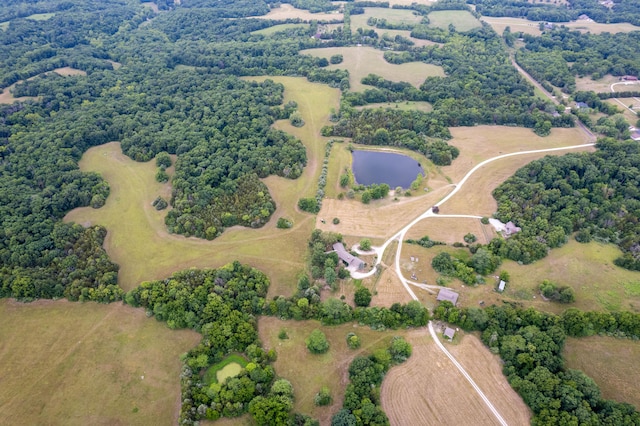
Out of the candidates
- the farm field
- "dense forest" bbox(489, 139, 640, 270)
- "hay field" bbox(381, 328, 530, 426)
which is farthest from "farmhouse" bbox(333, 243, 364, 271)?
the farm field

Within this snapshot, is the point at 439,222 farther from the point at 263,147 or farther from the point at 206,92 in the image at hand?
the point at 206,92

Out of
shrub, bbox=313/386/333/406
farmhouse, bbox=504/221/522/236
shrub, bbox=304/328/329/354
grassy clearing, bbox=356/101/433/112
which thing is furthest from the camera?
grassy clearing, bbox=356/101/433/112

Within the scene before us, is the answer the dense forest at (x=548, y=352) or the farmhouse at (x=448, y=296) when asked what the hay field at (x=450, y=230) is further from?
the dense forest at (x=548, y=352)

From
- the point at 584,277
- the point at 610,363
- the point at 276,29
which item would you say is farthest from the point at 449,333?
the point at 276,29

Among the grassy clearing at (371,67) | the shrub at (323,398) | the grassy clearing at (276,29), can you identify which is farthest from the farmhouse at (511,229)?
the grassy clearing at (276,29)

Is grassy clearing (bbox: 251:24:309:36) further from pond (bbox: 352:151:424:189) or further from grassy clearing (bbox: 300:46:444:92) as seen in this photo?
pond (bbox: 352:151:424:189)

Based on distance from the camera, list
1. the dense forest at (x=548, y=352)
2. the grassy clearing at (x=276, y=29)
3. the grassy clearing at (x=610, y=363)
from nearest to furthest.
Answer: the dense forest at (x=548, y=352)
the grassy clearing at (x=610, y=363)
the grassy clearing at (x=276, y=29)

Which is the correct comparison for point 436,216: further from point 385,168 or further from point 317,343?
point 317,343
